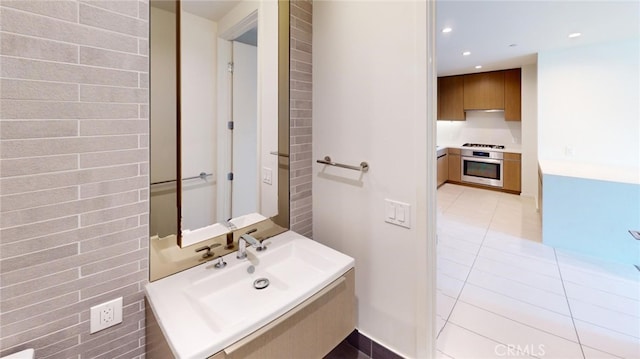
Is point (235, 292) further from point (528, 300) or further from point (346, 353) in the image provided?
point (528, 300)

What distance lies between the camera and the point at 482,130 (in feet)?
20.4

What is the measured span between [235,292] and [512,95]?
20.4ft

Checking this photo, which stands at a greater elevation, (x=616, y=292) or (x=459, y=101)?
(x=459, y=101)

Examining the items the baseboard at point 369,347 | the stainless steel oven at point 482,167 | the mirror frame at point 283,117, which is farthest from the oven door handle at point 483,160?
the mirror frame at point 283,117

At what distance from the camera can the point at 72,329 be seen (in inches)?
39.9

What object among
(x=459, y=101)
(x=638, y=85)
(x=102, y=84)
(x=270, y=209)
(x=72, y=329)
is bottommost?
(x=72, y=329)

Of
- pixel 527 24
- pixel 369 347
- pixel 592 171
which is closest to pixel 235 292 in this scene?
pixel 369 347

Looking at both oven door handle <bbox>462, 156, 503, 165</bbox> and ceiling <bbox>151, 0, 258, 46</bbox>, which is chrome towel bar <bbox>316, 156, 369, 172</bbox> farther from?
oven door handle <bbox>462, 156, 503, 165</bbox>

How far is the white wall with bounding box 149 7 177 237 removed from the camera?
118 cm

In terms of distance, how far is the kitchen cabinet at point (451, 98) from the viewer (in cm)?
619

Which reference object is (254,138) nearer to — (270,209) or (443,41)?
(270,209)

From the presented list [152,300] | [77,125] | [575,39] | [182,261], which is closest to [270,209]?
[182,261]

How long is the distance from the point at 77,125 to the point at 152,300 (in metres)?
0.70

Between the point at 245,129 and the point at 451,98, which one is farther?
the point at 451,98
